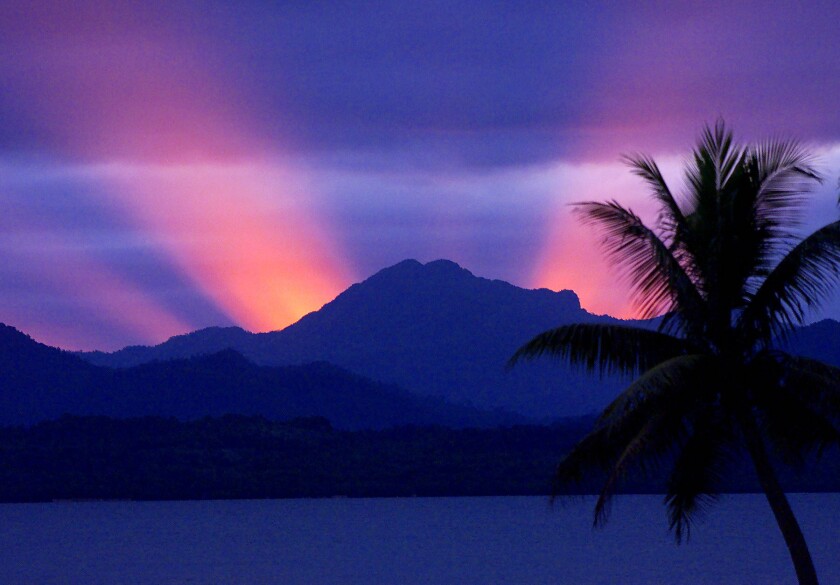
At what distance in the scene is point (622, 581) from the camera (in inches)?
3910

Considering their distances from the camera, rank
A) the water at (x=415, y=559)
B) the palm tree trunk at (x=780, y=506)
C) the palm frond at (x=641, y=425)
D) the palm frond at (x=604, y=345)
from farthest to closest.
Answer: the water at (x=415, y=559) → the palm frond at (x=604, y=345) → the palm tree trunk at (x=780, y=506) → the palm frond at (x=641, y=425)

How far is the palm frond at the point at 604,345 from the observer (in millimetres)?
21359

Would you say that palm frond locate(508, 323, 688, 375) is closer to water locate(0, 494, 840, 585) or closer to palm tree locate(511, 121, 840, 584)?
palm tree locate(511, 121, 840, 584)

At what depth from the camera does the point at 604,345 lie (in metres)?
21.4

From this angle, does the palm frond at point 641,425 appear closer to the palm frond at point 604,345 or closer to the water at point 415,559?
the palm frond at point 604,345

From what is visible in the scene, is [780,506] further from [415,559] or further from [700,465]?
[415,559]

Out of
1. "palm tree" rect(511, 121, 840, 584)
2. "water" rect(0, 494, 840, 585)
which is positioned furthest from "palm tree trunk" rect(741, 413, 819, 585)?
"water" rect(0, 494, 840, 585)

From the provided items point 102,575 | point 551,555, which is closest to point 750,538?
point 551,555

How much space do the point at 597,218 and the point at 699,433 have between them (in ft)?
13.6

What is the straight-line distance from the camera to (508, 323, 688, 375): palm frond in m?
21.4

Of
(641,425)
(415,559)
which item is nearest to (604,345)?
(641,425)

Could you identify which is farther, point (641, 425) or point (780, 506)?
point (641, 425)

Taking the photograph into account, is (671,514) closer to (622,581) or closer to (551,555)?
(622,581)

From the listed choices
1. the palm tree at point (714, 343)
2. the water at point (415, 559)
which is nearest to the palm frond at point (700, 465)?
the palm tree at point (714, 343)
